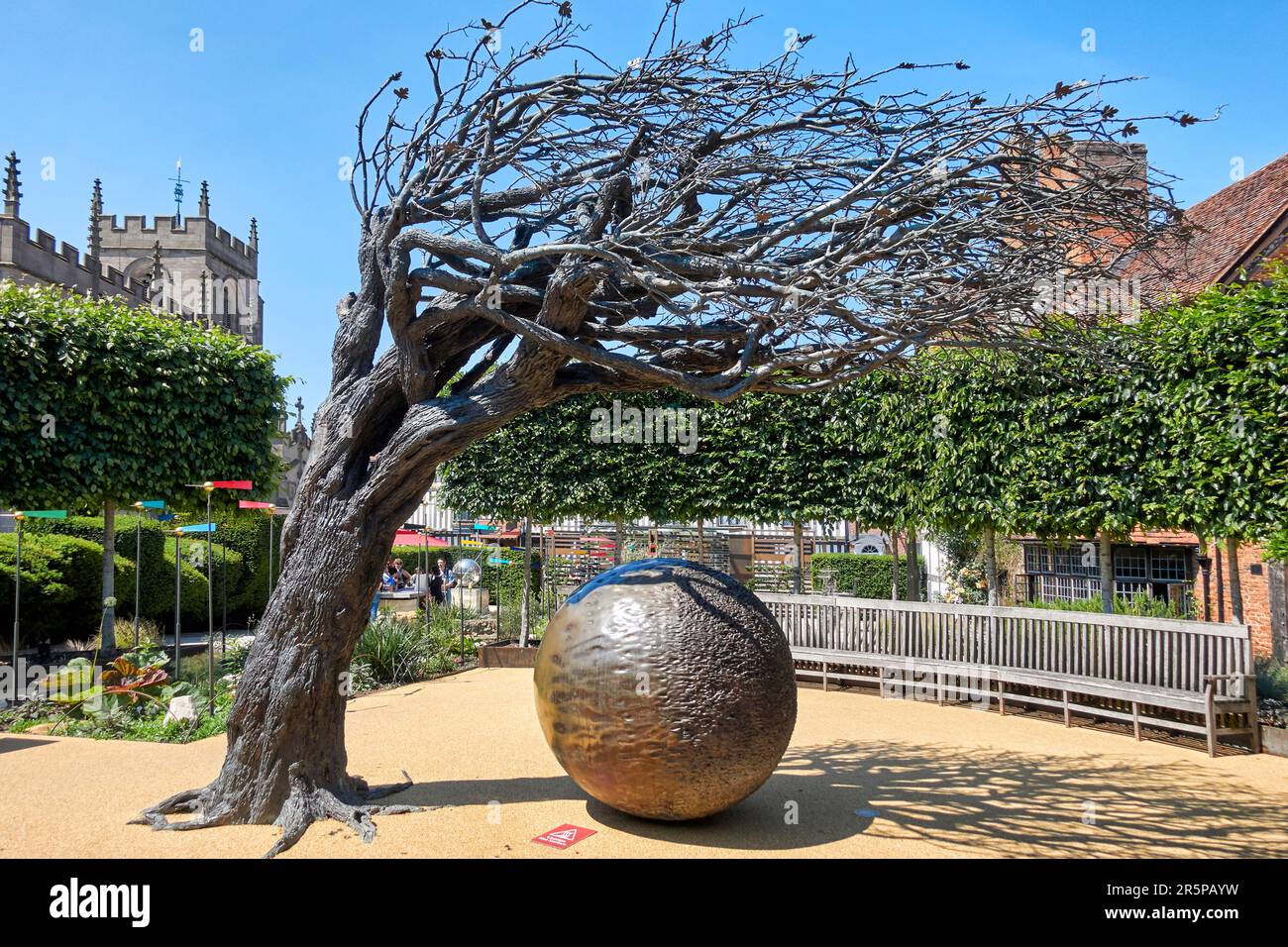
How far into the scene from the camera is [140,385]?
1321 centimetres

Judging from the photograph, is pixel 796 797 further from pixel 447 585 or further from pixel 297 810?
pixel 447 585

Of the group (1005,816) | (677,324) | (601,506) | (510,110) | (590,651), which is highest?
(510,110)

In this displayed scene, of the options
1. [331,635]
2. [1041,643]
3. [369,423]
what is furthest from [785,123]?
[1041,643]

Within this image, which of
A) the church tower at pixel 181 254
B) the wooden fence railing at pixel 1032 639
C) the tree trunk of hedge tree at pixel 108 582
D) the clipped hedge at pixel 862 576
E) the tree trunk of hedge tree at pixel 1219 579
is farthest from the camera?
the church tower at pixel 181 254

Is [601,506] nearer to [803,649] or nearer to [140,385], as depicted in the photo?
[803,649]

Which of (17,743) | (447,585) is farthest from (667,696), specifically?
(447,585)

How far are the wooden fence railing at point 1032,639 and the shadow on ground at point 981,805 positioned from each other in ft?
4.68

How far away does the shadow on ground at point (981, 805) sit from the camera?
5.91 meters

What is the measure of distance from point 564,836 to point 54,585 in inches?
516

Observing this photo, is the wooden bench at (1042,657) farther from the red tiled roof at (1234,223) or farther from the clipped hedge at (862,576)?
the clipped hedge at (862,576)

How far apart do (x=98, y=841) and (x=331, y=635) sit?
1952 mm

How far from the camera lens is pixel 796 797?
697 cm

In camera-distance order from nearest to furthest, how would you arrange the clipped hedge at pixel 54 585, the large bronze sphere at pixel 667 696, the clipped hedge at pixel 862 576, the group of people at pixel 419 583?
the large bronze sphere at pixel 667 696 < the clipped hedge at pixel 54 585 < the group of people at pixel 419 583 < the clipped hedge at pixel 862 576

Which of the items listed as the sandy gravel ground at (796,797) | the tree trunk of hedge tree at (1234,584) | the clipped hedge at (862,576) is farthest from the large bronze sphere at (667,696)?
the clipped hedge at (862,576)
